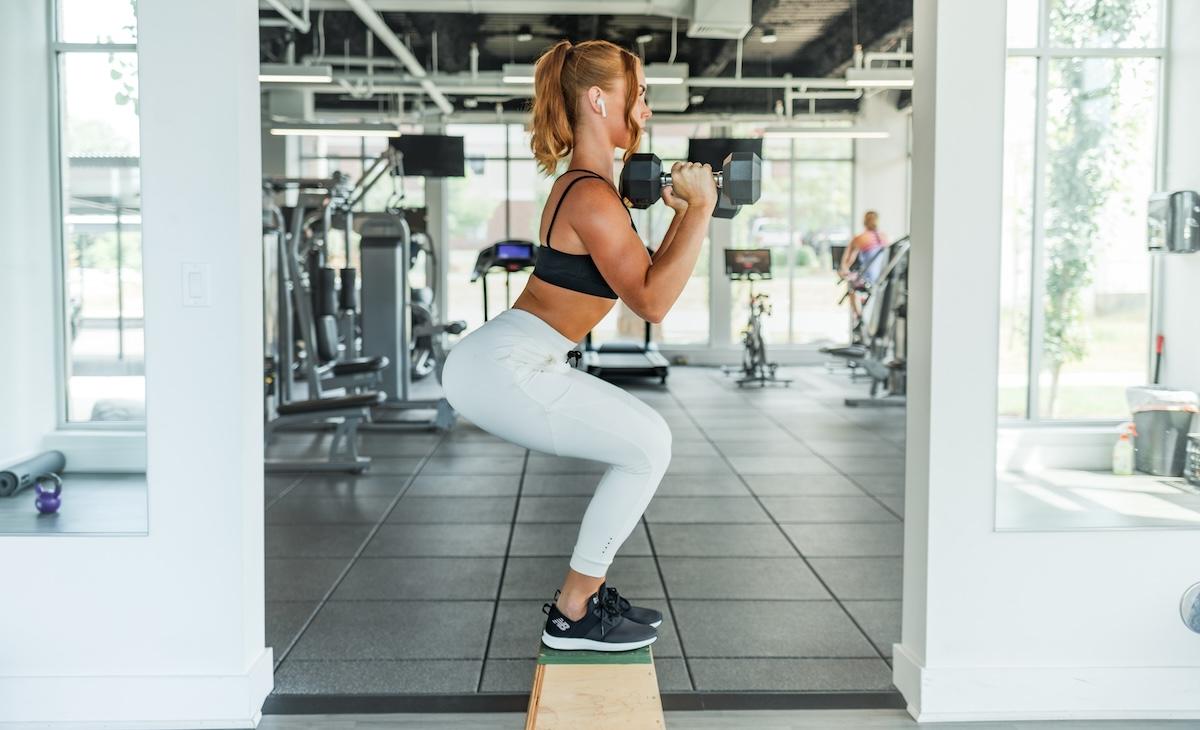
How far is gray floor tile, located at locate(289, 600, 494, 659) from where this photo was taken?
3.23 meters

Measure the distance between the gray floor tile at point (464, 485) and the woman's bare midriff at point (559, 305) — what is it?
348 cm

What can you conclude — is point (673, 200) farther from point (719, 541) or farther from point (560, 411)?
point (719, 541)

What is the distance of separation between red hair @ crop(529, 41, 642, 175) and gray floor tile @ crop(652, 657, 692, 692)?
1.36 metres

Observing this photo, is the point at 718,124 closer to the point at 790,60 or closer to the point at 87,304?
the point at 790,60

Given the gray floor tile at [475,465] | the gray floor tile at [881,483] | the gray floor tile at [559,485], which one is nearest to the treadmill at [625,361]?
the gray floor tile at [475,465]

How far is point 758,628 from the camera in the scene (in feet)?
11.4

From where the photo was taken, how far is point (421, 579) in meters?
4.09

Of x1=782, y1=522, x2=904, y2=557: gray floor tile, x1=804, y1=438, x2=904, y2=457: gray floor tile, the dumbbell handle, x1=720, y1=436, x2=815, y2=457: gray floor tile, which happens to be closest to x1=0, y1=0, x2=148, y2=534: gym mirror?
the dumbbell handle

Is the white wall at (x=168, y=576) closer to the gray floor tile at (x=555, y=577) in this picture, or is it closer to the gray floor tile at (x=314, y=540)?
the gray floor tile at (x=555, y=577)

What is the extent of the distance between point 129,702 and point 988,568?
6.74 feet

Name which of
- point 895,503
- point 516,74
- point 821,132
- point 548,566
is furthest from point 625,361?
point 548,566

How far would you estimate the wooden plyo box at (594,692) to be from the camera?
6.80ft

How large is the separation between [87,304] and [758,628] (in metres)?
2.14

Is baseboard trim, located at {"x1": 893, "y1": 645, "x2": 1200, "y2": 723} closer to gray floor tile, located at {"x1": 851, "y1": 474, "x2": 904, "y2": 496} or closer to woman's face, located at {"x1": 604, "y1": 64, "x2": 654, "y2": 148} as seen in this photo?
woman's face, located at {"x1": 604, "y1": 64, "x2": 654, "y2": 148}
